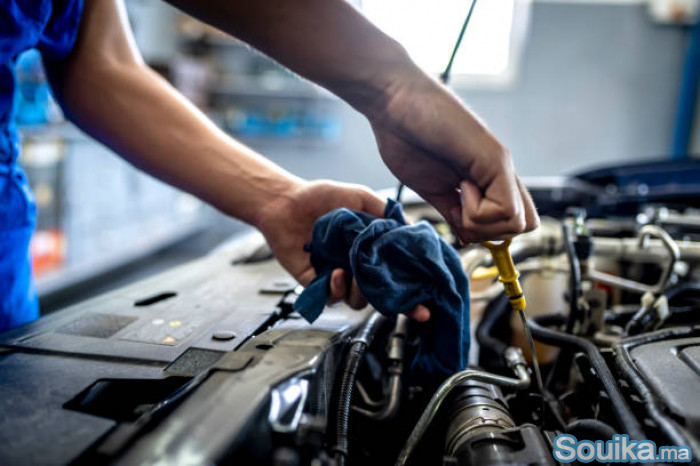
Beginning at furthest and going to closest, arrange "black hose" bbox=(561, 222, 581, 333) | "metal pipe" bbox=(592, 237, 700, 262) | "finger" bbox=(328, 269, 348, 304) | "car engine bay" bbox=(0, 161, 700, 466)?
"metal pipe" bbox=(592, 237, 700, 262) < "black hose" bbox=(561, 222, 581, 333) < "finger" bbox=(328, 269, 348, 304) < "car engine bay" bbox=(0, 161, 700, 466)

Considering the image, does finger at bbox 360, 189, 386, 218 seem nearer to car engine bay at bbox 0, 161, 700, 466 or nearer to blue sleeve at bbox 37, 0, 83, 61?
car engine bay at bbox 0, 161, 700, 466

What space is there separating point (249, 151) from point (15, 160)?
0.34m

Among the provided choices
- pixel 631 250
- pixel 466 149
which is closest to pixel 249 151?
pixel 466 149

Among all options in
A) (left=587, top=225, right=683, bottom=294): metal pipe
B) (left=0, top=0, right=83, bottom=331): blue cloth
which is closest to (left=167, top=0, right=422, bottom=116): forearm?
(left=0, top=0, right=83, bottom=331): blue cloth

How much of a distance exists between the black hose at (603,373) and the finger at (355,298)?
0.25 m

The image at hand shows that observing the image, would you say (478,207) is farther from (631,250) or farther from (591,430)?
(631,250)

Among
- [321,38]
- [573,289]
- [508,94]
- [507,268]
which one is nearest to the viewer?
[321,38]

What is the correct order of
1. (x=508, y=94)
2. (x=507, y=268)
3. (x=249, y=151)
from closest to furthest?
1. (x=507, y=268)
2. (x=249, y=151)
3. (x=508, y=94)

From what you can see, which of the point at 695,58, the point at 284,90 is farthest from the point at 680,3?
the point at 284,90

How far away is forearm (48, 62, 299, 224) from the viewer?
754mm

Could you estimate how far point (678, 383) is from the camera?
451mm

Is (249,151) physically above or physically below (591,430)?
above

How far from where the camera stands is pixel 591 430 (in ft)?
1.55

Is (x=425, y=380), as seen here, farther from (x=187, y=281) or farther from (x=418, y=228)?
(x=187, y=281)
